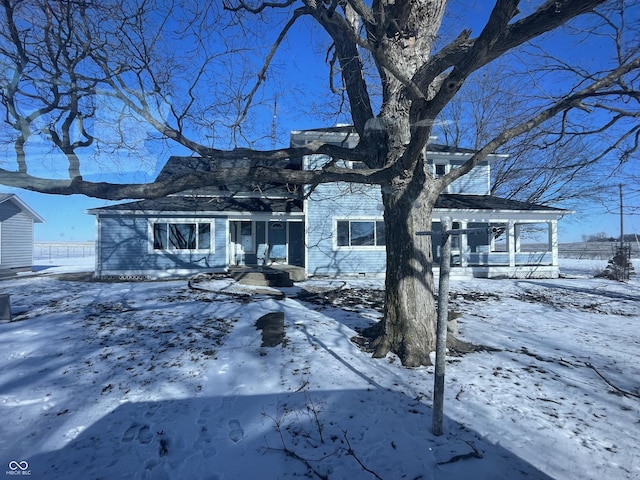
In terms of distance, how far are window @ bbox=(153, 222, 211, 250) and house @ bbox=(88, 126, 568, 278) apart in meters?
0.04

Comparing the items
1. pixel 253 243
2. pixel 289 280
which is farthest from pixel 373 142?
pixel 253 243

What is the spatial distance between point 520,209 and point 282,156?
1387 cm

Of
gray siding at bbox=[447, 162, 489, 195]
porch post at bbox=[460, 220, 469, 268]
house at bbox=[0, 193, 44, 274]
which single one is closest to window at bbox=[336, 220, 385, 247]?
porch post at bbox=[460, 220, 469, 268]

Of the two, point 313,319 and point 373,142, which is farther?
point 313,319

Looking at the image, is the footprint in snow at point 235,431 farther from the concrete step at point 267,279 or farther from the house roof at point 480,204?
the house roof at point 480,204

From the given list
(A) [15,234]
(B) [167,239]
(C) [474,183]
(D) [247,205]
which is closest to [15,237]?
(A) [15,234]

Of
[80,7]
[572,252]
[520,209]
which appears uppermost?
[80,7]

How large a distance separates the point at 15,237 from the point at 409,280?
22455mm

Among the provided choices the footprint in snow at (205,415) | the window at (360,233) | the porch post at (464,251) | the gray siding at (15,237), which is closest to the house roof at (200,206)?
the window at (360,233)

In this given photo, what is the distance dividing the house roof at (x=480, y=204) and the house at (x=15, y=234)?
20.8 meters

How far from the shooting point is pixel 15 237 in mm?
18266

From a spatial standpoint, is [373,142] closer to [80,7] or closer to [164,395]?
[164,395]

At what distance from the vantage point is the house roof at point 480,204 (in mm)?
14914

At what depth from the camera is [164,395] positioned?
371cm
